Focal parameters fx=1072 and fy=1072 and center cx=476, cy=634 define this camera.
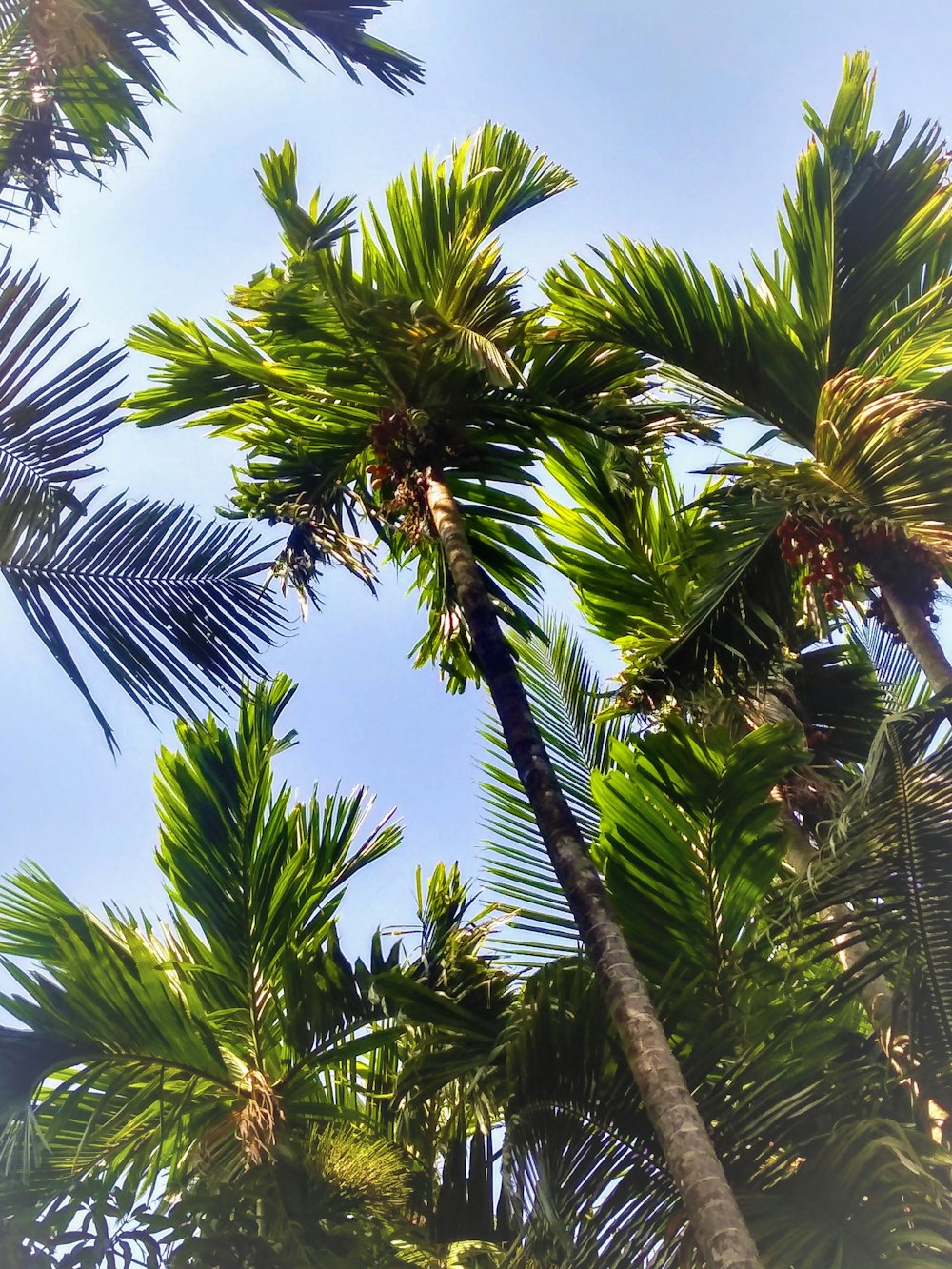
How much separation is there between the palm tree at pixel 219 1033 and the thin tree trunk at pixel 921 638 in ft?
7.87

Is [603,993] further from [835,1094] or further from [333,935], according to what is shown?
[333,935]

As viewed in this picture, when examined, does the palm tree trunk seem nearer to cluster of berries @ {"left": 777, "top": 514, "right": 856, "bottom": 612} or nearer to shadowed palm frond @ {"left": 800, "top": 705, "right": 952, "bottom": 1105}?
shadowed palm frond @ {"left": 800, "top": 705, "right": 952, "bottom": 1105}

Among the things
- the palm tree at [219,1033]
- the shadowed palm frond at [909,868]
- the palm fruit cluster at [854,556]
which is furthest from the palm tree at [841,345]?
the palm tree at [219,1033]

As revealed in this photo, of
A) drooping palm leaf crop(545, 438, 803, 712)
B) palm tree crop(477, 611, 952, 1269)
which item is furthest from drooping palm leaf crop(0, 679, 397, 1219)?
drooping palm leaf crop(545, 438, 803, 712)

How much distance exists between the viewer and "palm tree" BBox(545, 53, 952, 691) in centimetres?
428

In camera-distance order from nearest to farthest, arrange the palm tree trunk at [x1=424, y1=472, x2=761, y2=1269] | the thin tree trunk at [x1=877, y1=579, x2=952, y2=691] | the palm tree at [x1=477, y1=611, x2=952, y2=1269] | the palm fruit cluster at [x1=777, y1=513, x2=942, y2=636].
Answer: the palm tree trunk at [x1=424, y1=472, x2=761, y2=1269] → the palm tree at [x1=477, y1=611, x2=952, y2=1269] → the thin tree trunk at [x1=877, y1=579, x2=952, y2=691] → the palm fruit cluster at [x1=777, y1=513, x2=942, y2=636]

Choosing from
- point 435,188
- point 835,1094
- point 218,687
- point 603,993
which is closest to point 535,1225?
point 603,993

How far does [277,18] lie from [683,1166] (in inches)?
154

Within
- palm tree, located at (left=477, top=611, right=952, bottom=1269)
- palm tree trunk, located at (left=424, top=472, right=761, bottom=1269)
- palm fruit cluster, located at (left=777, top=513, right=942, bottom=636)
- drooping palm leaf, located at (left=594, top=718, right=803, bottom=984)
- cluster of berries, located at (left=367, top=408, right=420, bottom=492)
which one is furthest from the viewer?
cluster of berries, located at (left=367, top=408, right=420, bottom=492)

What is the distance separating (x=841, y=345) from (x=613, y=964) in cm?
302

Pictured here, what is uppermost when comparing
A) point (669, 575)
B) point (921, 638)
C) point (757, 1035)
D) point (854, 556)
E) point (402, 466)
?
point (402, 466)

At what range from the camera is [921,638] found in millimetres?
4199

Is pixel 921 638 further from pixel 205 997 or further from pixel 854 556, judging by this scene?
pixel 205 997

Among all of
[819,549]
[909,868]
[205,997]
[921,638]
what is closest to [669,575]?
[819,549]
